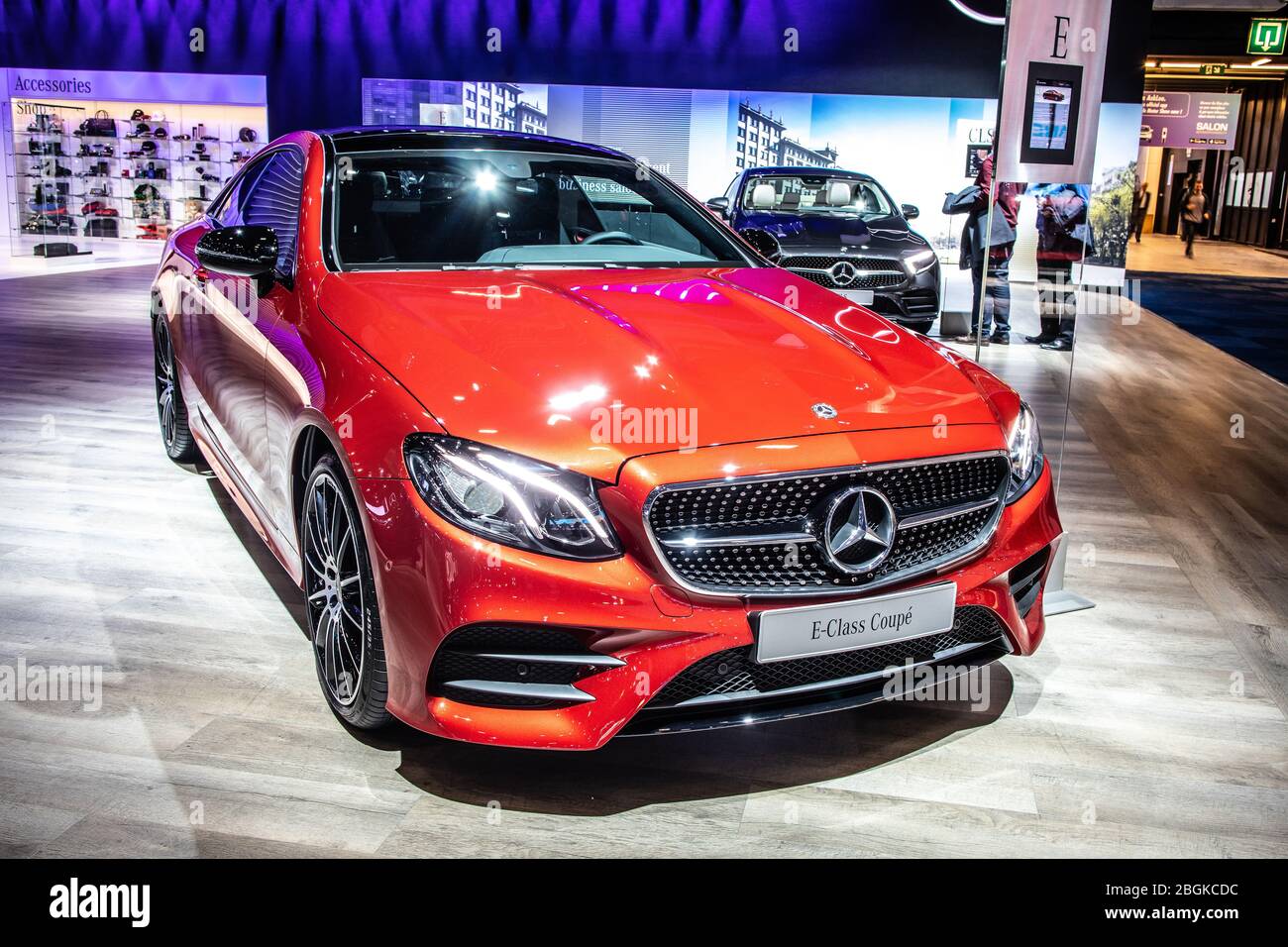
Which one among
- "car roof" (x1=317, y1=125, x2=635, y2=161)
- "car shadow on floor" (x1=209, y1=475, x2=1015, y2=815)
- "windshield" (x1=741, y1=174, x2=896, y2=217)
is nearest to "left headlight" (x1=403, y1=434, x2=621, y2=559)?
"car shadow on floor" (x1=209, y1=475, x2=1015, y2=815)

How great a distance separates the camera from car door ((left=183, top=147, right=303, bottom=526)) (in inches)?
108

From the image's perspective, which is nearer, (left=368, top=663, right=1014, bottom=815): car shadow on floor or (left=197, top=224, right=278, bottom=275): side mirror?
(left=368, top=663, right=1014, bottom=815): car shadow on floor

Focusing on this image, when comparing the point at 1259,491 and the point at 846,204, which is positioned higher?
the point at 846,204

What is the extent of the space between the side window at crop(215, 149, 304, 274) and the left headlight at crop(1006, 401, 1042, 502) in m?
1.75

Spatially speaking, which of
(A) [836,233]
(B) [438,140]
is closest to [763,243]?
(B) [438,140]

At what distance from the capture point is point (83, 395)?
584 cm

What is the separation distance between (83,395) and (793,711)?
16.8 ft

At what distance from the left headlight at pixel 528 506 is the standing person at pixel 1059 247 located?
3.63 meters

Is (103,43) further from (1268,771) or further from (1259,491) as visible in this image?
(1268,771)

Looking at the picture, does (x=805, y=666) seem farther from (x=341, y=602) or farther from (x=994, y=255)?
(x=994, y=255)

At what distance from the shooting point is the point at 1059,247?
5.96 meters

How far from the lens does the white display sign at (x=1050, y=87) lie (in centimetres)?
387

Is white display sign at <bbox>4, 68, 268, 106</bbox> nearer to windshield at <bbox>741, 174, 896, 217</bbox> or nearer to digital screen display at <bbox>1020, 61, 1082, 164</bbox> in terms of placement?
windshield at <bbox>741, 174, 896, 217</bbox>

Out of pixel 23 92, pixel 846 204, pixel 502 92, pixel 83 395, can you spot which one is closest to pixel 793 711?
pixel 83 395
